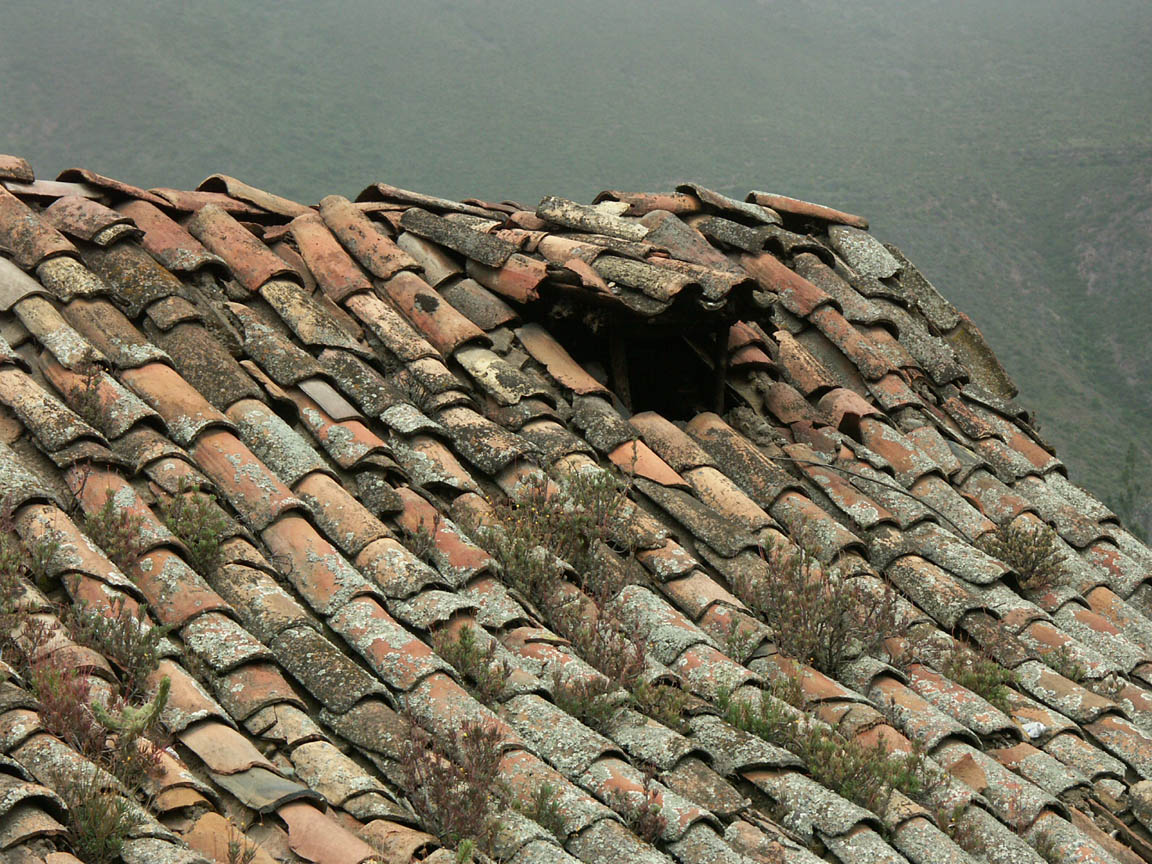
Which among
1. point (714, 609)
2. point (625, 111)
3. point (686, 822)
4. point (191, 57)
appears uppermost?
point (625, 111)

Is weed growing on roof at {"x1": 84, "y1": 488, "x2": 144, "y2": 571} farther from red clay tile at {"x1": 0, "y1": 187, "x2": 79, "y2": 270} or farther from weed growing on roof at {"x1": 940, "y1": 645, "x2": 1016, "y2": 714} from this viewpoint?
weed growing on roof at {"x1": 940, "y1": 645, "x2": 1016, "y2": 714}

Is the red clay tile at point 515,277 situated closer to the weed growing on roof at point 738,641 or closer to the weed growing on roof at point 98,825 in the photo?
the weed growing on roof at point 738,641

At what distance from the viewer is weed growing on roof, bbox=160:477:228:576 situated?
200 inches

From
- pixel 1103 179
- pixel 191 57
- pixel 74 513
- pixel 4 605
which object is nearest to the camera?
pixel 4 605

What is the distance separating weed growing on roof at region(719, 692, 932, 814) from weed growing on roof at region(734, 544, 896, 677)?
545 millimetres

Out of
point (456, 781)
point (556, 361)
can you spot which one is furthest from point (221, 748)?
point (556, 361)

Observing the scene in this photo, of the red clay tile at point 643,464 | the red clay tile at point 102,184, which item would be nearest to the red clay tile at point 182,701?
the red clay tile at point 643,464

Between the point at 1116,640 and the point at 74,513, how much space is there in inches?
207

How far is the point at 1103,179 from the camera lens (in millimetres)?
45750

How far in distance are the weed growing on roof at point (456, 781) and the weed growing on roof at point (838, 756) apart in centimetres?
117

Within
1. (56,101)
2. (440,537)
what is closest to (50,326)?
(440,537)

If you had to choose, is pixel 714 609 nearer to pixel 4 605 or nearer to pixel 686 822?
pixel 686 822

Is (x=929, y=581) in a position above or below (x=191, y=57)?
below

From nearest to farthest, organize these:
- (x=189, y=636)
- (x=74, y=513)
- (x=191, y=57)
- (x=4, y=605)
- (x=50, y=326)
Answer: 1. (x=4, y=605)
2. (x=189, y=636)
3. (x=74, y=513)
4. (x=50, y=326)
5. (x=191, y=57)
